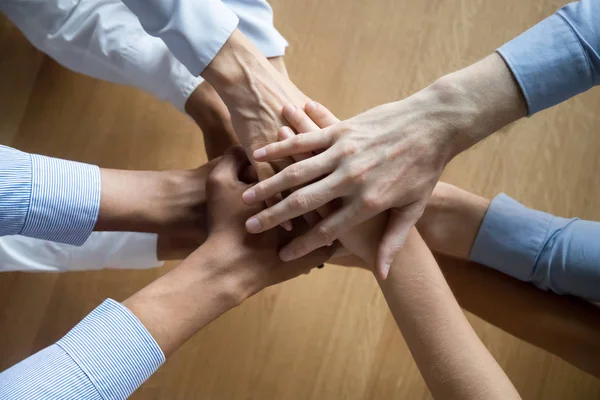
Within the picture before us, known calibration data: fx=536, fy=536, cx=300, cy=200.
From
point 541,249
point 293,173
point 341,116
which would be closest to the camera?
point 293,173

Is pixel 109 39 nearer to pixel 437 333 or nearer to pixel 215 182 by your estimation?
pixel 215 182

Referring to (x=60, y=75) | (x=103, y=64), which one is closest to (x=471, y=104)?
(x=103, y=64)

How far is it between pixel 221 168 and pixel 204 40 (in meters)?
0.17

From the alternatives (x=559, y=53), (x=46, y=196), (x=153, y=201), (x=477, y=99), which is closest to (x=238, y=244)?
(x=153, y=201)

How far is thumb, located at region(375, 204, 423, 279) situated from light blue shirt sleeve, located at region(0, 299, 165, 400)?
Result: 0.29 m

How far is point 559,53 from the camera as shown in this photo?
2.13ft

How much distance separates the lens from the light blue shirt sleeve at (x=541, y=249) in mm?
790

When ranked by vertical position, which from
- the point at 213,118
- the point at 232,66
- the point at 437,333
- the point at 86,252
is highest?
the point at 232,66

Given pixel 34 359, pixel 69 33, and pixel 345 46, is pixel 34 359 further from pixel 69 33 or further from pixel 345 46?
pixel 345 46

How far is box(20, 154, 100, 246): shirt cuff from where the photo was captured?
0.65m

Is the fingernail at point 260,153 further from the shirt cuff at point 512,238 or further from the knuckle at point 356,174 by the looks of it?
the shirt cuff at point 512,238

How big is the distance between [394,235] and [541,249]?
0.27m

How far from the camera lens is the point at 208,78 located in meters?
0.73

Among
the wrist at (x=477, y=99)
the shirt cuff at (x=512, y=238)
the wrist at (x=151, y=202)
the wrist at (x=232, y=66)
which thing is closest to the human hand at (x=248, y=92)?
the wrist at (x=232, y=66)
